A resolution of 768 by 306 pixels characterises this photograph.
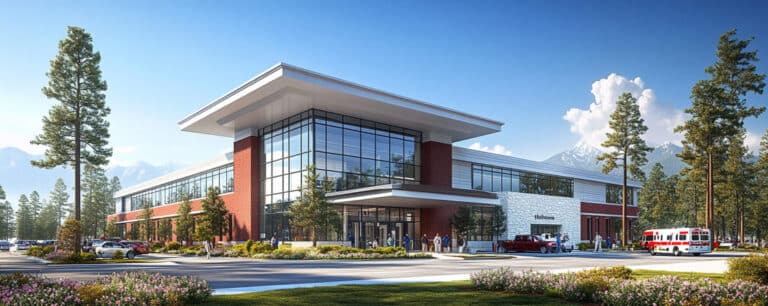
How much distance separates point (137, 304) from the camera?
1109cm

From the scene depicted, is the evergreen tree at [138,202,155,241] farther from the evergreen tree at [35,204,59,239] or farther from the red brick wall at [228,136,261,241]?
the evergreen tree at [35,204,59,239]

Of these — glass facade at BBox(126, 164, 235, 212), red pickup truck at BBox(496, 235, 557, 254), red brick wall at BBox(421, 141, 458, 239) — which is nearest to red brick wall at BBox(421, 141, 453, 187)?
red brick wall at BBox(421, 141, 458, 239)

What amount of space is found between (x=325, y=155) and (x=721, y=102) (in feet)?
122

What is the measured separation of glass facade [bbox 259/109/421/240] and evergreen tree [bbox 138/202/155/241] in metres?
30.8

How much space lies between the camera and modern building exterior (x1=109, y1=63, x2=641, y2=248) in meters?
42.7

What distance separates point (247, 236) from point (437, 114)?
727 inches

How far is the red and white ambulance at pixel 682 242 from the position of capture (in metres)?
45.6

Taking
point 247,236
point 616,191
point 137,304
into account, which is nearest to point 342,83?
point 247,236

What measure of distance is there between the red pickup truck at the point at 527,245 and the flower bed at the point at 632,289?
1353 inches

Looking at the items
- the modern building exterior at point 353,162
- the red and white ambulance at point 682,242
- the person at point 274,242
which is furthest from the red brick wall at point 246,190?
the red and white ambulance at point 682,242

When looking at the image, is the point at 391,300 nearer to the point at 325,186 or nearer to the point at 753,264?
the point at 753,264

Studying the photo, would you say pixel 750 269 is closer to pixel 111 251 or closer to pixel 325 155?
pixel 325 155

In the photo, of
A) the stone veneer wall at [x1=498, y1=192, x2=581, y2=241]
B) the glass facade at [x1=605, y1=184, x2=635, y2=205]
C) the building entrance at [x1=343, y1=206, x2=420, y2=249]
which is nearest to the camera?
the building entrance at [x1=343, y1=206, x2=420, y2=249]

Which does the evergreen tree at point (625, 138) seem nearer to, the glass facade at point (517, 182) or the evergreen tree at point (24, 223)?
the glass facade at point (517, 182)
